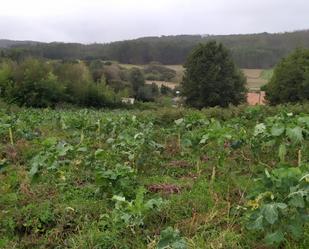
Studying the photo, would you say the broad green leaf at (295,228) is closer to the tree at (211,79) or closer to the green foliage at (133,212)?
the green foliage at (133,212)

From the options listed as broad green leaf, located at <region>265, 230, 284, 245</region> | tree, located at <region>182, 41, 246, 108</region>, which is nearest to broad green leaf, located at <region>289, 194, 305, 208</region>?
broad green leaf, located at <region>265, 230, 284, 245</region>

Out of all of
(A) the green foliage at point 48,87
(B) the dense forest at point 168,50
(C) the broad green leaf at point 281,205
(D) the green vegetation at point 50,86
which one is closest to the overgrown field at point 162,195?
(C) the broad green leaf at point 281,205

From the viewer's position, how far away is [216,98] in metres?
45.4

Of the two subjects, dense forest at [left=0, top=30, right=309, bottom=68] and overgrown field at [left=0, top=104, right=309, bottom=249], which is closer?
overgrown field at [left=0, top=104, right=309, bottom=249]

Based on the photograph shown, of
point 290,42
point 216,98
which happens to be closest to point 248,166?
point 216,98

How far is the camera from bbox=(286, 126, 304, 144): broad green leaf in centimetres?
503

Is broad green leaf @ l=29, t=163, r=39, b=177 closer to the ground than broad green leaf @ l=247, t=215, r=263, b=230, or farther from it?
closer to the ground

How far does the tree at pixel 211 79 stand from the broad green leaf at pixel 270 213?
41.6 meters

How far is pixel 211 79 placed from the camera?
150 ft

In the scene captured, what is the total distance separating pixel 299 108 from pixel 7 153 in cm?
960

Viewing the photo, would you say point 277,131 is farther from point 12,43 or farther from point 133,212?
point 12,43

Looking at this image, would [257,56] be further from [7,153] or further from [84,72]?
[7,153]

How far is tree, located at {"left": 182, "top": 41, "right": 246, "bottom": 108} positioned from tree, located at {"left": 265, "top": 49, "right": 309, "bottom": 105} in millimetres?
3433

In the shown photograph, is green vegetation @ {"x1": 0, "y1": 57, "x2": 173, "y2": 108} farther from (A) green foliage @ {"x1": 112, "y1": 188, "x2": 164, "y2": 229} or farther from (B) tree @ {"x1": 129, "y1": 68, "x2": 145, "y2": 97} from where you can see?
(A) green foliage @ {"x1": 112, "y1": 188, "x2": 164, "y2": 229}
